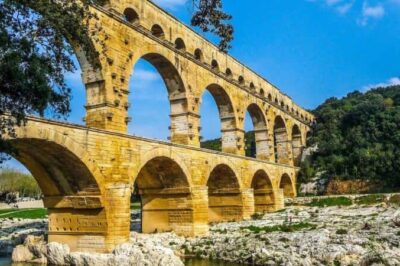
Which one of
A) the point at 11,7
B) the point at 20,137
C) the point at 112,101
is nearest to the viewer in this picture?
the point at 11,7

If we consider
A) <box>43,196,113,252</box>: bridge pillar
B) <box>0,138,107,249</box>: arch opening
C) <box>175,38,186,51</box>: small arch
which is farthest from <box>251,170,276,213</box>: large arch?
<box>0,138,107,249</box>: arch opening

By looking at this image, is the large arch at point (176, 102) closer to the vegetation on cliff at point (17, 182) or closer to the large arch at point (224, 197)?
the large arch at point (224, 197)

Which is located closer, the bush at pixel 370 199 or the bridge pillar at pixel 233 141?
the bridge pillar at pixel 233 141

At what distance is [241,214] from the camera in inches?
1254

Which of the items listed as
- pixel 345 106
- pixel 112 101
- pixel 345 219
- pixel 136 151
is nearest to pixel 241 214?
pixel 345 219

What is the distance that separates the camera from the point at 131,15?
78.1ft

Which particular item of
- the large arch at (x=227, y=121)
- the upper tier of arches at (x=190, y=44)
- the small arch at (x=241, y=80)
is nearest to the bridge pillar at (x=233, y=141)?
the large arch at (x=227, y=121)

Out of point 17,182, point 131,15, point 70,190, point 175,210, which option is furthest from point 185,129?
point 17,182

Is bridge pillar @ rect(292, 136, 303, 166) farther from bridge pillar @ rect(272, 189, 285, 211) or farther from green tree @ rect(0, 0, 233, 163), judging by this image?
green tree @ rect(0, 0, 233, 163)

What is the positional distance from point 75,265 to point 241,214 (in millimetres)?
15839

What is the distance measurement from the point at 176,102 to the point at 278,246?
11524 millimetres

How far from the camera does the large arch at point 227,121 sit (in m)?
33.2

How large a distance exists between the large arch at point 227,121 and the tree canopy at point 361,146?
1872 centimetres

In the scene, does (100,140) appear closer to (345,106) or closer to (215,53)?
(215,53)
